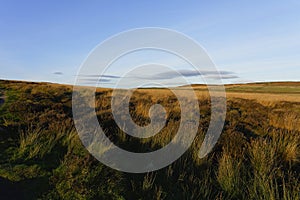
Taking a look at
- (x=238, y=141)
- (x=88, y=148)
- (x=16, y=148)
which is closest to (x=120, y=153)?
(x=88, y=148)

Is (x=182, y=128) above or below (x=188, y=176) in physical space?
above

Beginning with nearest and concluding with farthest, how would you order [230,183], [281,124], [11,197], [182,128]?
[11,197], [230,183], [182,128], [281,124]

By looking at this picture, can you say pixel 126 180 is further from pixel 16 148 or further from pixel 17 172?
pixel 16 148

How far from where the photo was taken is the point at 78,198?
5258 mm

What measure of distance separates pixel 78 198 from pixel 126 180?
1125 mm

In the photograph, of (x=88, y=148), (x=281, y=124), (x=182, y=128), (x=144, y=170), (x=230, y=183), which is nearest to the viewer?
(x=230, y=183)

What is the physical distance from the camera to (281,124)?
43.0 feet

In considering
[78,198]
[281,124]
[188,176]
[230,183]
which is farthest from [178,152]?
[281,124]

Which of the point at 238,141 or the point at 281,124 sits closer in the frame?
the point at 238,141

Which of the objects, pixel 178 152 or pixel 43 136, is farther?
pixel 43 136

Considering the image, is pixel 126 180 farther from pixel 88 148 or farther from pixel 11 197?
pixel 11 197

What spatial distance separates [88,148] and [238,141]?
4.31 metres

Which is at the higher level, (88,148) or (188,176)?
(88,148)

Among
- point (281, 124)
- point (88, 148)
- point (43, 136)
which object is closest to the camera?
point (88, 148)
